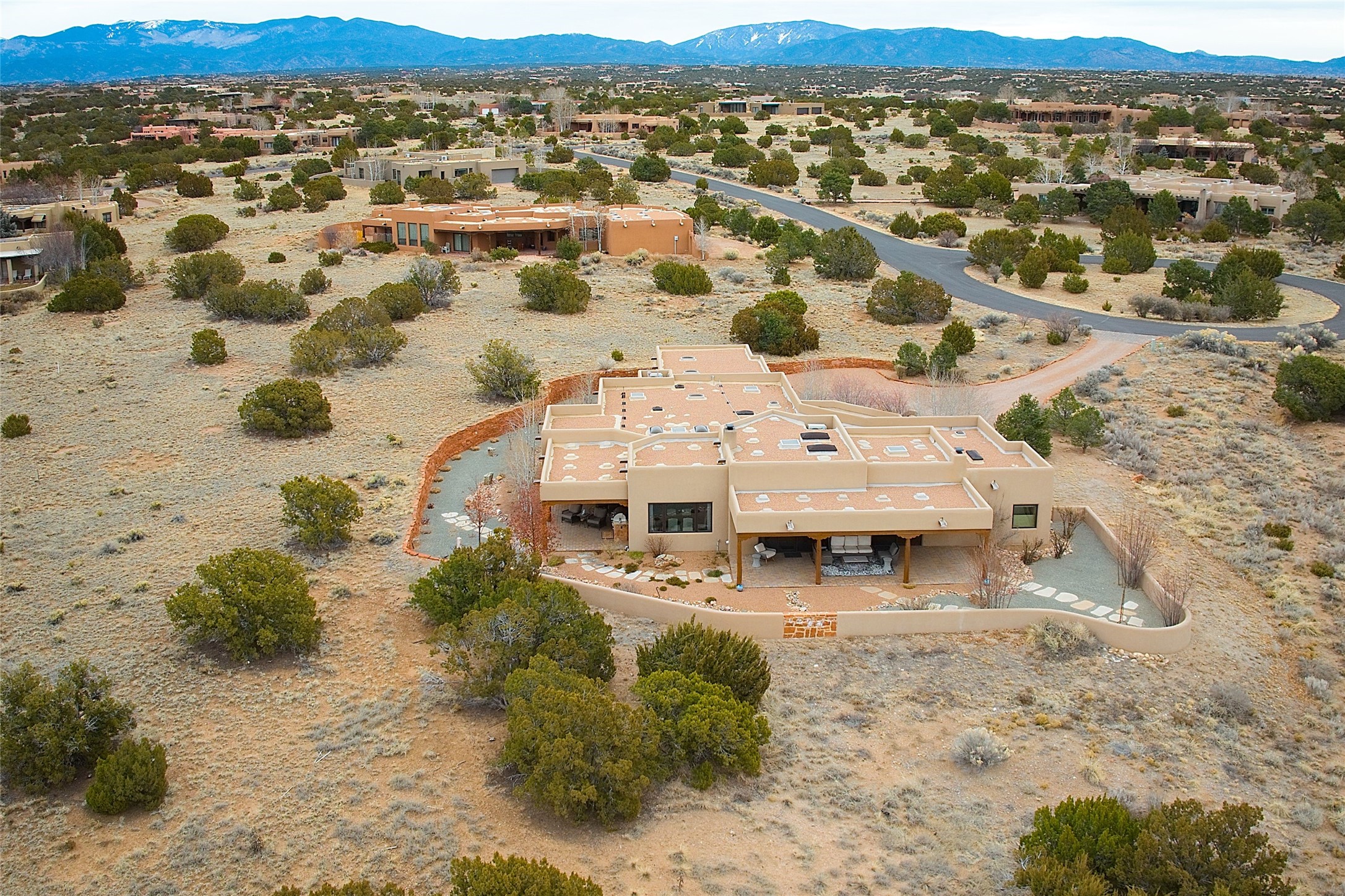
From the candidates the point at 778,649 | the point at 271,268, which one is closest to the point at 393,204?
the point at 271,268

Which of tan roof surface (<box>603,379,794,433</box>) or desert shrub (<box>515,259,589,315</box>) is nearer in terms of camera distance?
tan roof surface (<box>603,379,794,433</box>)

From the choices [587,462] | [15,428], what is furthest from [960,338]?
[15,428]

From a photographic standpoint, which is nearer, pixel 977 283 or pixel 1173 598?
pixel 1173 598

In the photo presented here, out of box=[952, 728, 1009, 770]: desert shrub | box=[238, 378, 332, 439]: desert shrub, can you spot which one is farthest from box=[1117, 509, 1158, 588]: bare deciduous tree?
box=[238, 378, 332, 439]: desert shrub

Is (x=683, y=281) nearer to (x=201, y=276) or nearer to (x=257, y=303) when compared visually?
(x=257, y=303)

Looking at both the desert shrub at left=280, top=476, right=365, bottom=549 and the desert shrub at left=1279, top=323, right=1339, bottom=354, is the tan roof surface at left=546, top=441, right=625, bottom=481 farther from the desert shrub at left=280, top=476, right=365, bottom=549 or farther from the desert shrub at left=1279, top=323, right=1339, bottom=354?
the desert shrub at left=1279, top=323, right=1339, bottom=354

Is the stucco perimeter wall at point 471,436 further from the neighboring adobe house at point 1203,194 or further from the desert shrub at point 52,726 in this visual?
the neighboring adobe house at point 1203,194

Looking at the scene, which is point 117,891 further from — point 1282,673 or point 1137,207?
point 1137,207
